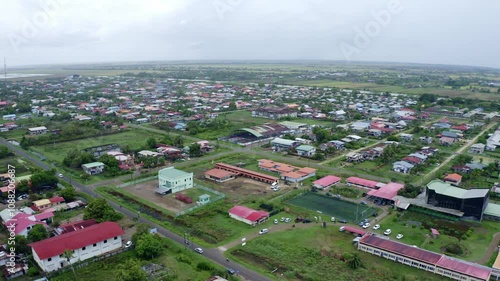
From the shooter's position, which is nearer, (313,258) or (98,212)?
(313,258)

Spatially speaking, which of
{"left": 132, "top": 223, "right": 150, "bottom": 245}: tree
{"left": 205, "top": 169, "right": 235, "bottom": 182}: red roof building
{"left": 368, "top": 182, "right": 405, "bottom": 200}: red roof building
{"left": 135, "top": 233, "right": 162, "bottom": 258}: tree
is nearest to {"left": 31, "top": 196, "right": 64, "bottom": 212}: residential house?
{"left": 132, "top": 223, "right": 150, "bottom": 245}: tree

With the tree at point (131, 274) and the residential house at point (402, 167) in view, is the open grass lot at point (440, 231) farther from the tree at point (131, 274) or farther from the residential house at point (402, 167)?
the tree at point (131, 274)

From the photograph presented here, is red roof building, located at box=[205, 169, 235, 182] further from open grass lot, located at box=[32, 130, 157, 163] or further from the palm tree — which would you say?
the palm tree

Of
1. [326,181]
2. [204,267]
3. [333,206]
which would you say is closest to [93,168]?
[204,267]

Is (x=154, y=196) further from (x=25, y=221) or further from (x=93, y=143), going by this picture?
(x=93, y=143)

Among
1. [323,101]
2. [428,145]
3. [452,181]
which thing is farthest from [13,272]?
[323,101]

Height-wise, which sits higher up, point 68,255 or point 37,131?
point 68,255
